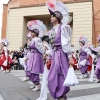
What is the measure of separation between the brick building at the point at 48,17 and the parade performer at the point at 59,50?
15126 mm

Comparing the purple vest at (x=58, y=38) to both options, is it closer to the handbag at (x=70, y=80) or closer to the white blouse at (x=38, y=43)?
the handbag at (x=70, y=80)

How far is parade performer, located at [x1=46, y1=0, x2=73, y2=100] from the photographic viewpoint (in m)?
3.90

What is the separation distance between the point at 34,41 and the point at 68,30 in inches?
80.1

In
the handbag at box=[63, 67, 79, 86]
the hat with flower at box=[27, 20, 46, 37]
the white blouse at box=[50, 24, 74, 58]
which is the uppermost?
the hat with flower at box=[27, 20, 46, 37]

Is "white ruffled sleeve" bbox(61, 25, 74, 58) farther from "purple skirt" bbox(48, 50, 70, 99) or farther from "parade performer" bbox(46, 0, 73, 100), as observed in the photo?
"purple skirt" bbox(48, 50, 70, 99)

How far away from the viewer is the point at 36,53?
6012 mm

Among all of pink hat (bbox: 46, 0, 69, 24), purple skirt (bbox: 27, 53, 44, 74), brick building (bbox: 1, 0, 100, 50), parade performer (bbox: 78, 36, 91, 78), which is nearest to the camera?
pink hat (bbox: 46, 0, 69, 24)

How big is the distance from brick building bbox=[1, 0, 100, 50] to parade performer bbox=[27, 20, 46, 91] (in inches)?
526

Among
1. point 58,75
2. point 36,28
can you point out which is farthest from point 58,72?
point 36,28

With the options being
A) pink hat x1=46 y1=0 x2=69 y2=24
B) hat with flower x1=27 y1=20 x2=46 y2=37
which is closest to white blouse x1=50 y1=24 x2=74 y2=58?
pink hat x1=46 y1=0 x2=69 y2=24

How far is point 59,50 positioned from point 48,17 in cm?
1810

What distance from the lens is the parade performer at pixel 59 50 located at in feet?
12.8

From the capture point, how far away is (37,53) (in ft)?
19.7

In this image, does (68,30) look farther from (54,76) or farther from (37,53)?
(37,53)
